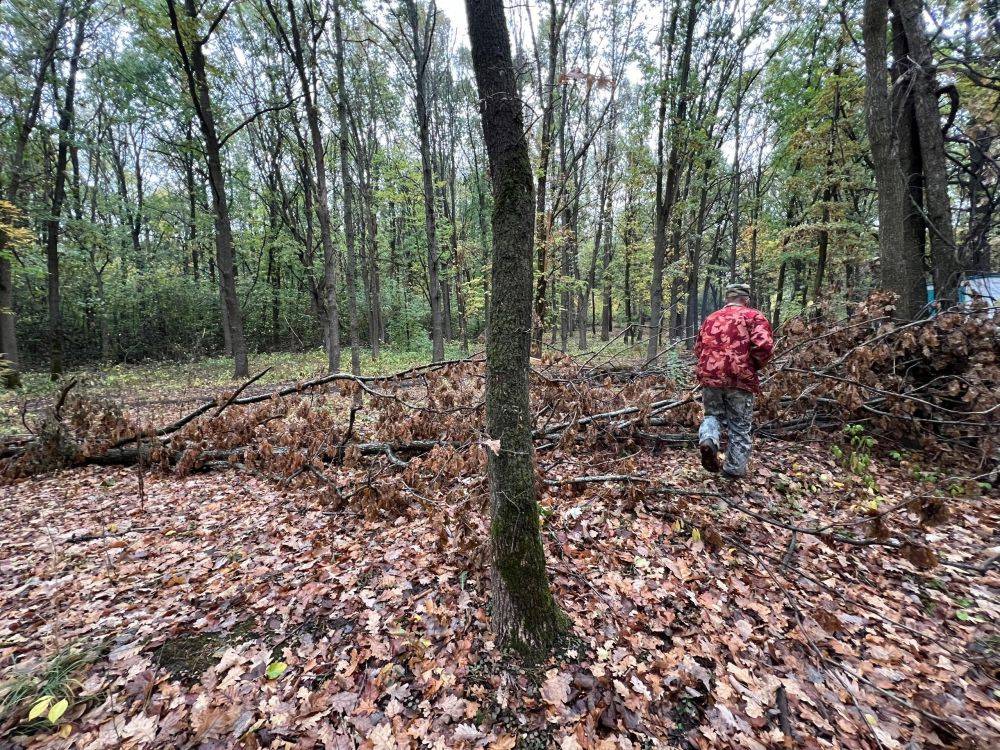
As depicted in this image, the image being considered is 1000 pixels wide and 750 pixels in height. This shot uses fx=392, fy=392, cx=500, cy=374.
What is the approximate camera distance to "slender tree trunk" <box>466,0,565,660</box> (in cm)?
220

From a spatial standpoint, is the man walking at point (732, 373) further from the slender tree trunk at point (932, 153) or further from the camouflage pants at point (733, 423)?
the slender tree trunk at point (932, 153)

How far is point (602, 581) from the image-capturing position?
3.29m

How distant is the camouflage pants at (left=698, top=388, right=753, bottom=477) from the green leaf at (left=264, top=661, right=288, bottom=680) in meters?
4.43

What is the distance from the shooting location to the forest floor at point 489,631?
7.34 ft

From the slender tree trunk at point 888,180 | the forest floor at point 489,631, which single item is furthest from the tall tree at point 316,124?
A: the slender tree trunk at point 888,180

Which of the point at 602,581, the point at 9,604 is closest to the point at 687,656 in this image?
the point at 602,581

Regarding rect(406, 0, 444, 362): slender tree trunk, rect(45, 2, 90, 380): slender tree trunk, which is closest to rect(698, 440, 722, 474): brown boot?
rect(406, 0, 444, 362): slender tree trunk

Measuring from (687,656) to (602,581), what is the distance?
78 centimetres

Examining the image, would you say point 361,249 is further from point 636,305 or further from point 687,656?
point 687,656

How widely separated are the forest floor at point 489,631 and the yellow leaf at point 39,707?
0.01m

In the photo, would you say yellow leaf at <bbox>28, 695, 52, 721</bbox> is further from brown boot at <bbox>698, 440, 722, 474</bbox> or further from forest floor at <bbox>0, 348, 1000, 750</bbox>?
brown boot at <bbox>698, 440, 722, 474</bbox>

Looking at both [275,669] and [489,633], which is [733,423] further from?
[275,669]

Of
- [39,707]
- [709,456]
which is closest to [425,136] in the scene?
[709,456]

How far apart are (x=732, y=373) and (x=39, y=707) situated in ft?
19.7
